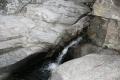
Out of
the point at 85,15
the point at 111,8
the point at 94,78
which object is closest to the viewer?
the point at 94,78

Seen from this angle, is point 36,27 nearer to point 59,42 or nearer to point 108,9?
point 59,42

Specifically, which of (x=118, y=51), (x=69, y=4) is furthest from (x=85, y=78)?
(x=69, y=4)

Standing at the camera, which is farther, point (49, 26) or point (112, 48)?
point (49, 26)

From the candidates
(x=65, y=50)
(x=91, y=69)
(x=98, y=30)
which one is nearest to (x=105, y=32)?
(x=98, y=30)

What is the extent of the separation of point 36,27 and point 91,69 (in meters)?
2.33

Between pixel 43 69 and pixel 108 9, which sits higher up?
pixel 108 9

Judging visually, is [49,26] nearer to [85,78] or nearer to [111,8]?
[111,8]

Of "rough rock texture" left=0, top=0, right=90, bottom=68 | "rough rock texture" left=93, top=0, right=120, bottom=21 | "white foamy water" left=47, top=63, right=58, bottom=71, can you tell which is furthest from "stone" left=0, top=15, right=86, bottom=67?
"rough rock texture" left=93, top=0, right=120, bottom=21

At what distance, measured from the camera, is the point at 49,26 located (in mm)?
7070

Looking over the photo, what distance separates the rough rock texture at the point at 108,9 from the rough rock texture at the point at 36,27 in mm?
884

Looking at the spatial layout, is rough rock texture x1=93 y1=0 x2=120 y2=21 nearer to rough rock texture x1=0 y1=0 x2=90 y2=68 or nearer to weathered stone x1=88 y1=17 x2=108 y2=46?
weathered stone x1=88 y1=17 x2=108 y2=46

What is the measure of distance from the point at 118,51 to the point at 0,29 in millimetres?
3230

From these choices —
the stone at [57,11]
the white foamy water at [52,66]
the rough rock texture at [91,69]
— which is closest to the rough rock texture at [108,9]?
the stone at [57,11]

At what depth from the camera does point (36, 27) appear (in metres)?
6.95
